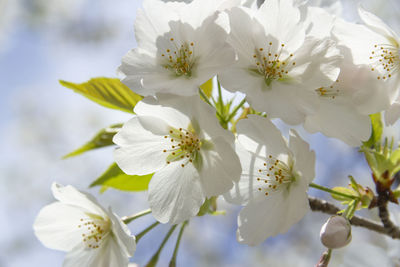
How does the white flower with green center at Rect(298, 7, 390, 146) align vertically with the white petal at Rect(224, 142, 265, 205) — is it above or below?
above

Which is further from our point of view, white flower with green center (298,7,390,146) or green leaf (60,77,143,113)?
green leaf (60,77,143,113)

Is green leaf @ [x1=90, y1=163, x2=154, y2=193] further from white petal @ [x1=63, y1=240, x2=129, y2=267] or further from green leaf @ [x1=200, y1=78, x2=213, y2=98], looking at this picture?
green leaf @ [x1=200, y1=78, x2=213, y2=98]

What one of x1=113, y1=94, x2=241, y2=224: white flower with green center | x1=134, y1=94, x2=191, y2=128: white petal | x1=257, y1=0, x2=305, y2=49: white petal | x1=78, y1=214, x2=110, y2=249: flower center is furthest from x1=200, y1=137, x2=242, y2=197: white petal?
x1=78, y1=214, x2=110, y2=249: flower center

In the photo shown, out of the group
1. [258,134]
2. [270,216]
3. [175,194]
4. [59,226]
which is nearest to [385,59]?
[258,134]

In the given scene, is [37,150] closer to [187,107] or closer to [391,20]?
[391,20]

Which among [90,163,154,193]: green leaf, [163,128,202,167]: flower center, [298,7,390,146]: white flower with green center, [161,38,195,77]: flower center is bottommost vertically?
[90,163,154,193]: green leaf

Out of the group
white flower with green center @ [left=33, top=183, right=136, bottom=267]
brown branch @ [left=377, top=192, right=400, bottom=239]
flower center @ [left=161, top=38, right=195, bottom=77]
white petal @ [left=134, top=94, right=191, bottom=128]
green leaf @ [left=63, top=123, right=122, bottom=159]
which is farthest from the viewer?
green leaf @ [left=63, top=123, right=122, bottom=159]

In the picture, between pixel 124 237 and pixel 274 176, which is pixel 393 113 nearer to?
pixel 274 176
